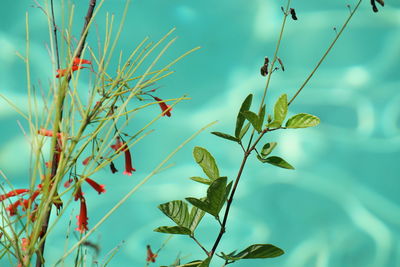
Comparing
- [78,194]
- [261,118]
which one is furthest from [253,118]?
[78,194]

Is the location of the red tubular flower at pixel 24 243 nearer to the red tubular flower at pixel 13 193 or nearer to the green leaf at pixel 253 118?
the red tubular flower at pixel 13 193

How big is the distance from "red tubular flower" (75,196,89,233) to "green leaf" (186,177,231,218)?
128mm

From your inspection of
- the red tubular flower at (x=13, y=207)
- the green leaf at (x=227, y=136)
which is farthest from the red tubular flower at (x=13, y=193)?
the green leaf at (x=227, y=136)

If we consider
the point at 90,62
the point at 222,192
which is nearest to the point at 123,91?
the point at 90,62

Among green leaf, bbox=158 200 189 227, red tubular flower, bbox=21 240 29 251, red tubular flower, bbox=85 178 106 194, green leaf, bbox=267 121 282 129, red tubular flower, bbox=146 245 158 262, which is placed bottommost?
red tubular flower, bbox=21 240 29 251

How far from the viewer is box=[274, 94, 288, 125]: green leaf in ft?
2.38

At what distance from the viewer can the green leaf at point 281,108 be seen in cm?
72

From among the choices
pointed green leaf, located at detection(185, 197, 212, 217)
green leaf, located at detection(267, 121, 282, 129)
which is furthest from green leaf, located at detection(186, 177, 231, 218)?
green leaf, located at detection(267, 121, 282, 129)

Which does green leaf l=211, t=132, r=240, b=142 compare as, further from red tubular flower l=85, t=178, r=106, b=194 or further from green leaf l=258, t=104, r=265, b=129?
red tubular flower l=85, t=178, r=106, b=194

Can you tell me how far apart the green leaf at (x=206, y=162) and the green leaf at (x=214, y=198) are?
0.24ft

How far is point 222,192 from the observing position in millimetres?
678

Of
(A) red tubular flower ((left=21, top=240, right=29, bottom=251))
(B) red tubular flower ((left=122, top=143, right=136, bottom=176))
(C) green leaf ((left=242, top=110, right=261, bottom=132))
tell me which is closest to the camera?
(A) red tubular flower ((left=21, top=240, right=29, bottom=251))

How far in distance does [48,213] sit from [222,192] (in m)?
0.19

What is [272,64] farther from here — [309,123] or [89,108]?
[89,108]
